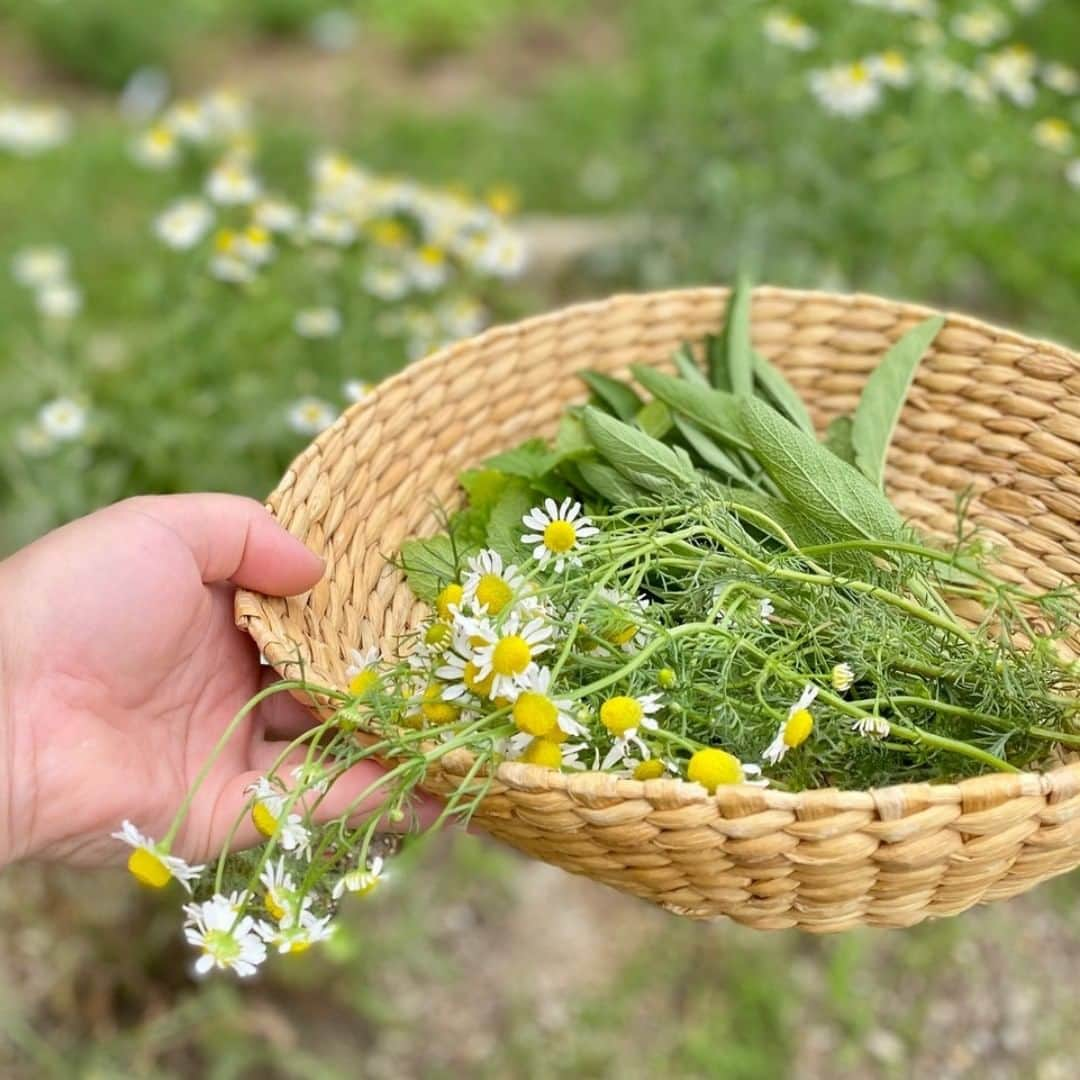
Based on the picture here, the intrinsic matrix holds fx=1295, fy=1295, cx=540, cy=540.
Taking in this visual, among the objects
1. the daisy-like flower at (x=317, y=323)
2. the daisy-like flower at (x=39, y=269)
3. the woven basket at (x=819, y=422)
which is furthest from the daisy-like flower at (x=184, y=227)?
the woven basket at (x=819, y=422)

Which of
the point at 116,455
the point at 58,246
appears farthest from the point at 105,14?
the point at 116,455

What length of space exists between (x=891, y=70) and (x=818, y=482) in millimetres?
1250

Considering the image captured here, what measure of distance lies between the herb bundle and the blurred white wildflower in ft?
6.57

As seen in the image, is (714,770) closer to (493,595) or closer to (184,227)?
(493,595)

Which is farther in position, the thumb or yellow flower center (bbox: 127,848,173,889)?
the thumb

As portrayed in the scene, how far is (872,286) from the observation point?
233cm

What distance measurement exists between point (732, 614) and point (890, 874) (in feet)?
0.72

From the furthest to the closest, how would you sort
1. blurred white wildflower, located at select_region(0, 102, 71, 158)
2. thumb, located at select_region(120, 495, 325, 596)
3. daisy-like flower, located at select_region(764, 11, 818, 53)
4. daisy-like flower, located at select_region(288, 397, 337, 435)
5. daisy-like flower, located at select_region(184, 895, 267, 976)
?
1. blurred white wildflower, located at select_region(0, 102, 71, 158)
2. daisy-like flower, located at select_region(764, 11, 818, 53)
3. daisy-like flower, located at select_region(288, 397, 337, 435)
4. thumb, located at select_region(120, 495, 325, 596)
5. daisy-like flower, located at select_region(184, 895, 267, 976)

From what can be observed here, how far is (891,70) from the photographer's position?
6.84 ft

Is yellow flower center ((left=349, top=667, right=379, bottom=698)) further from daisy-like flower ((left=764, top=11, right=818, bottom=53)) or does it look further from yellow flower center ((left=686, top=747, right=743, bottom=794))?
daisy-like flower ((left=764, top=11, right=818, bottom=53))

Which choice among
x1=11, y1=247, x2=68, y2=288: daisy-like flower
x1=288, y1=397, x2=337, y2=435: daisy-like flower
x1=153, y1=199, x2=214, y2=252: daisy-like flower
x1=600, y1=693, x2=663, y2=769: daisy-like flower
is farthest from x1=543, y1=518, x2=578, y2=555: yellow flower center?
x1=11, y1=247, x2=68, y2=288: daisy-like flower

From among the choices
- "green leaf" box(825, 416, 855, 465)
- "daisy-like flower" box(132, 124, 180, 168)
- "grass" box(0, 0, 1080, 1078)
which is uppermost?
"green leaf" box(825, 416, 855, 465)

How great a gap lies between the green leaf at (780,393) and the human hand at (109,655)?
50cm

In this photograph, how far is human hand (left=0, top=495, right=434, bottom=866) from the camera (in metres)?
1.05
